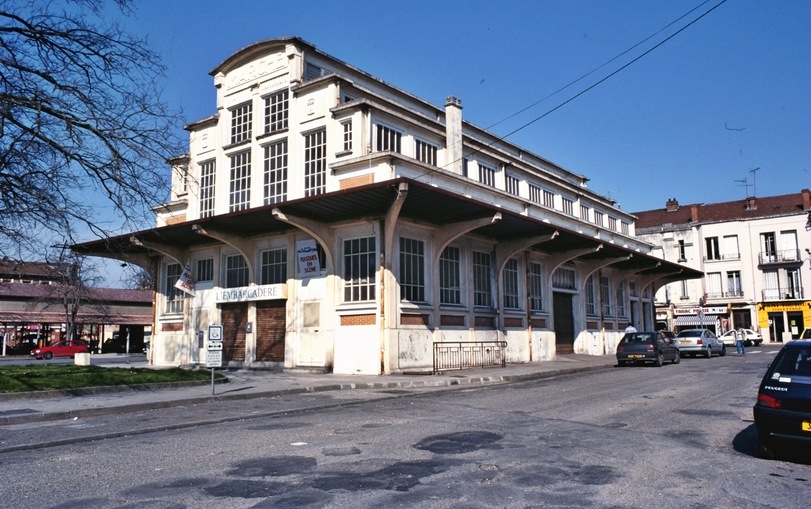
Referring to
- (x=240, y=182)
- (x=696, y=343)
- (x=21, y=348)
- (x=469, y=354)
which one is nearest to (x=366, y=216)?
(x=469, y=354)

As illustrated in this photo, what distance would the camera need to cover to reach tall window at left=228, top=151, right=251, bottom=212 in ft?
89.0

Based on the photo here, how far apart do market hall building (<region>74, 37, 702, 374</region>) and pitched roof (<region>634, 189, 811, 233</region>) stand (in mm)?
36946

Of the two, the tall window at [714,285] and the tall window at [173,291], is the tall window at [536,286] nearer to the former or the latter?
the tall window at [173,291]

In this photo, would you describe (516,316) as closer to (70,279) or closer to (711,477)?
(70,279)

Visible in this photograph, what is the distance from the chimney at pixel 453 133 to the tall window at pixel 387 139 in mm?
3215

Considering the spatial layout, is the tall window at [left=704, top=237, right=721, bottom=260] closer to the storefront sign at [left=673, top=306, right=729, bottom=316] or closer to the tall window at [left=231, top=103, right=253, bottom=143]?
the storefront sign at [left=673, top=306, right=729, bottom=316]

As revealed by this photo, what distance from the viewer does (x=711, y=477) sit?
6645mm

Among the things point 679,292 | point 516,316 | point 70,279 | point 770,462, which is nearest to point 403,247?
point 516,316

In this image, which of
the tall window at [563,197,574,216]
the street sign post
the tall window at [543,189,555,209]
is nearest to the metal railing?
the street sign post

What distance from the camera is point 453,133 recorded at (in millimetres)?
28156

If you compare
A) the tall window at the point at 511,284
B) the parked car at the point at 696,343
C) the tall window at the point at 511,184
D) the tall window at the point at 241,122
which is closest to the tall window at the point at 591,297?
the parked car at the point at 696,343

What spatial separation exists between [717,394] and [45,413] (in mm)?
14764

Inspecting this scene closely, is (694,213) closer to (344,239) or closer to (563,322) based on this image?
(563,322)

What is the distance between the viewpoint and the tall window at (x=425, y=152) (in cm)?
2623
